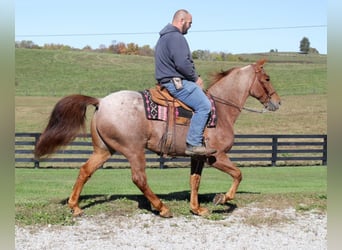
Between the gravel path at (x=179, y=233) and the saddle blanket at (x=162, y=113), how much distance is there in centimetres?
146

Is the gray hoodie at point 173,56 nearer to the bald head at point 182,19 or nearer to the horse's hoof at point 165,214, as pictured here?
the bald head at point 182,19

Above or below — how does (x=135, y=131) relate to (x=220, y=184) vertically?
above

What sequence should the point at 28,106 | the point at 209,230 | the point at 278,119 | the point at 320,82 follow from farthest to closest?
the point at 320,82 < the point at 28,106 < the point at 278,119 < the point at 209,230

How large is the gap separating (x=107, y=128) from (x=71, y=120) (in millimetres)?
663

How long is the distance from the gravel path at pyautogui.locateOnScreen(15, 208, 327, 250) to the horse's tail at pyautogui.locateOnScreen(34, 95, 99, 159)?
1205mm

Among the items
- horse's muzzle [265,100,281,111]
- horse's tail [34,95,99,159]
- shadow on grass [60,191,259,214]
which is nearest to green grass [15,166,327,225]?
shadow on grass [60,191,259,214]

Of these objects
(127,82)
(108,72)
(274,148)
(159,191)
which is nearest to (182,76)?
(159,191)

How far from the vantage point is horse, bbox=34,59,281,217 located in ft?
21.9

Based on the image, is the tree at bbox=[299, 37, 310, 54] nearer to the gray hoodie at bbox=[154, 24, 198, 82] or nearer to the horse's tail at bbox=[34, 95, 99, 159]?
the gray hoodie at bbox=[154, 24, 198, 82]

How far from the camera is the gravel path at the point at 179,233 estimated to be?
572 cm

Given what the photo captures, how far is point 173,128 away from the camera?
22.5ft

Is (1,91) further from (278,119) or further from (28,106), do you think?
(28,106)

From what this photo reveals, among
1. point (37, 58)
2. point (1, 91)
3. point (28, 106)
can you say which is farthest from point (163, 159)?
point (37, 58)

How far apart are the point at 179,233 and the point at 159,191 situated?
5308 millimetres
